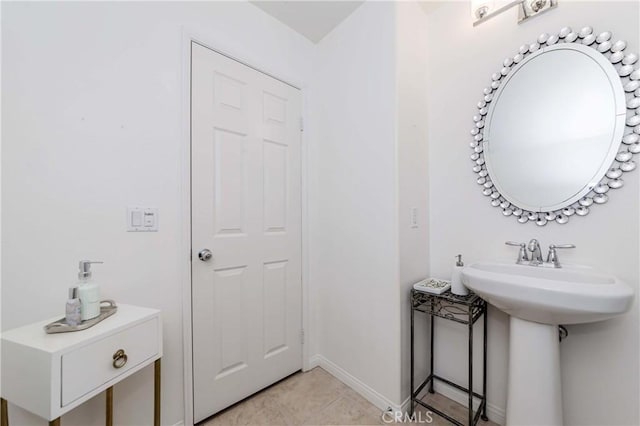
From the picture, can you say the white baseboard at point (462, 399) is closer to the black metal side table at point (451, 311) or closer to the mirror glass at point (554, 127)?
the black metal side table at point (451, 311)

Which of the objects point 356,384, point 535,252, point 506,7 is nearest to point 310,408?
point 356,384

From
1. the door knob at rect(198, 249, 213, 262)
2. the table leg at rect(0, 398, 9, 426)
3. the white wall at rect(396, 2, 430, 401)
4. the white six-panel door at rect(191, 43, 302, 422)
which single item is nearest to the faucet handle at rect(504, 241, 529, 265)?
the white wall at rect(396, 2, 430, 401)

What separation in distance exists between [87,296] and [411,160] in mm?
1622

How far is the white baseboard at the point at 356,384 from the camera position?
1463mm

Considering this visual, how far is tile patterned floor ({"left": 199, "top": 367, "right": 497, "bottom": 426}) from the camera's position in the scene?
1384mm

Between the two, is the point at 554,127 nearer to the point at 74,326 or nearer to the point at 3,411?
the point at 74,326

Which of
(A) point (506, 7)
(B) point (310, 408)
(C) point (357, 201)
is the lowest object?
(B) point (310, 408)

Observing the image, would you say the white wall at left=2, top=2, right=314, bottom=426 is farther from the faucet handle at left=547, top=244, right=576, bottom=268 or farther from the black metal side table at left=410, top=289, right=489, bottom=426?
the faucet handle at left=547, top=244, right=576, bottom=268

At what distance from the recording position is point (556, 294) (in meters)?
0.88

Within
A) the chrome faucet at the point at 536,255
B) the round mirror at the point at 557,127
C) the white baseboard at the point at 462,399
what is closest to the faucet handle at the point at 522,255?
the chrome faucet at the point at 536,255

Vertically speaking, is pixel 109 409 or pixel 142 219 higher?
pixel 142 219

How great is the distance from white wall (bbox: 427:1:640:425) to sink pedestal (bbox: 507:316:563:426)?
0.26 m

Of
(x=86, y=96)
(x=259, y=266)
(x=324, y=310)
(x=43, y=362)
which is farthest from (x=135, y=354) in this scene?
(x=324, y=310)

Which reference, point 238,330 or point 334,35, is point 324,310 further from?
point 334,35
